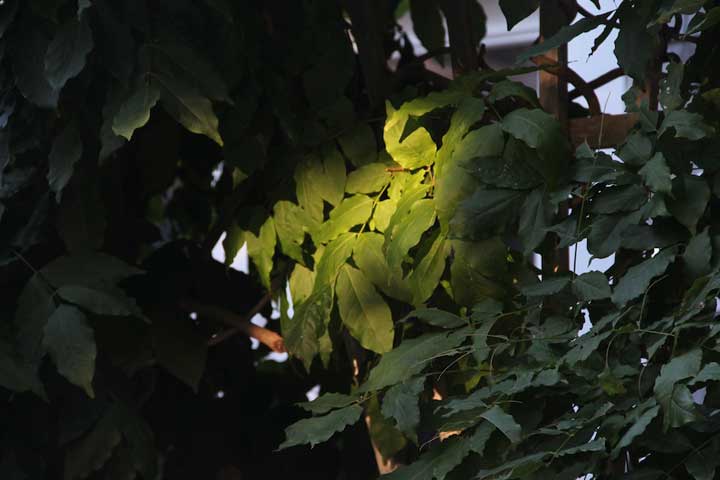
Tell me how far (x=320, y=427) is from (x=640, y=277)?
0.32 meters

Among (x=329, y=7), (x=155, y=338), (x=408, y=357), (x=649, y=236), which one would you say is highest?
(x=329, y=7)

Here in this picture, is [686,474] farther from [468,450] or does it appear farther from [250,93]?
[250,93]

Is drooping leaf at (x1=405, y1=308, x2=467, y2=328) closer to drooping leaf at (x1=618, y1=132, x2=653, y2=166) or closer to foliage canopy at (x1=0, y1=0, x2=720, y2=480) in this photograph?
foliage canopy at (x1=0, y1=0, x2=720, y2=480)

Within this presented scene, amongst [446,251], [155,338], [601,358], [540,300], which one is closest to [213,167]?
[155,338]

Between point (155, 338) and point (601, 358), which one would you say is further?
point (155, 338)

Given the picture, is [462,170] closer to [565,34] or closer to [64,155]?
[565,34]

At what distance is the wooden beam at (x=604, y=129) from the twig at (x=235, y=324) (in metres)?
0.47

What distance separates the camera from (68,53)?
111 centimetres

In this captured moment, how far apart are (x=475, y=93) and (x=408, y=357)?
1.02 feet

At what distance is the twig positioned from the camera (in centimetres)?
144

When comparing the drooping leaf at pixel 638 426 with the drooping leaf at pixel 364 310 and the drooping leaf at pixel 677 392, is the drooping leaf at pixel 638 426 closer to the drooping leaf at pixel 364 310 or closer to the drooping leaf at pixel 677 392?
the drooping leaf at pixel 677 392

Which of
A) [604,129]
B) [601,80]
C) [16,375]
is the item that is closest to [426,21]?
[601,80]

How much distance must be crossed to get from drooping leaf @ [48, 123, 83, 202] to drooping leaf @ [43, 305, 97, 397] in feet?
0.48

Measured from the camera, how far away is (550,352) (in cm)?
93
